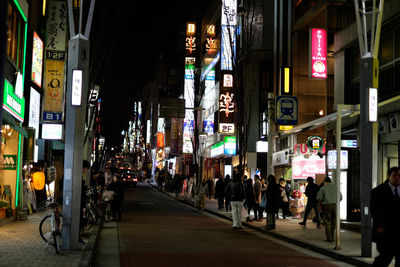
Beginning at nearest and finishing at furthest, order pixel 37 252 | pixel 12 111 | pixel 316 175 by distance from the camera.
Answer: pixel 37 252 → pixel 12 111 → pixel 316 175

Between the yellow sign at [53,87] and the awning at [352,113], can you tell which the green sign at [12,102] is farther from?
the awning at [352,113]

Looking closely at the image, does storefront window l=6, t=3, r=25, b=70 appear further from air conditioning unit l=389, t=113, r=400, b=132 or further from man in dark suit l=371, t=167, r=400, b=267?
man in dark suit l=371, t=167, r=400, b=267

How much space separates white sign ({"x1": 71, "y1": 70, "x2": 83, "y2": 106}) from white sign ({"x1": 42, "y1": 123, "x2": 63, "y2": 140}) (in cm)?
1315

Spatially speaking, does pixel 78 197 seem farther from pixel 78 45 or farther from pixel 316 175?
pixel 316 175

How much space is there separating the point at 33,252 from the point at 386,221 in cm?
743

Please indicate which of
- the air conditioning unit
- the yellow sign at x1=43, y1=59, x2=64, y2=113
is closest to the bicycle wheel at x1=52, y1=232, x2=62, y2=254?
the air conditioning unit

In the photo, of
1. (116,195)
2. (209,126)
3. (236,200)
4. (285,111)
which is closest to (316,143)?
(285,111)

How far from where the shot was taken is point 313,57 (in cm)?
2541

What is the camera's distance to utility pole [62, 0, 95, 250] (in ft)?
41.4

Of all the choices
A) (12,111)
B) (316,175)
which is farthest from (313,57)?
(12,111)

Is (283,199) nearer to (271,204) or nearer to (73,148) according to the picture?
(271,204)

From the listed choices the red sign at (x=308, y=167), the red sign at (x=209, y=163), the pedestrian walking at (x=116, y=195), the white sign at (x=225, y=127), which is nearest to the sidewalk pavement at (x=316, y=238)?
the red sign at (x=308, y=167)

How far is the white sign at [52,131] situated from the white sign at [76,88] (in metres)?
13.2

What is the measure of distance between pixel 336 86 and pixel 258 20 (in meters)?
17.4
